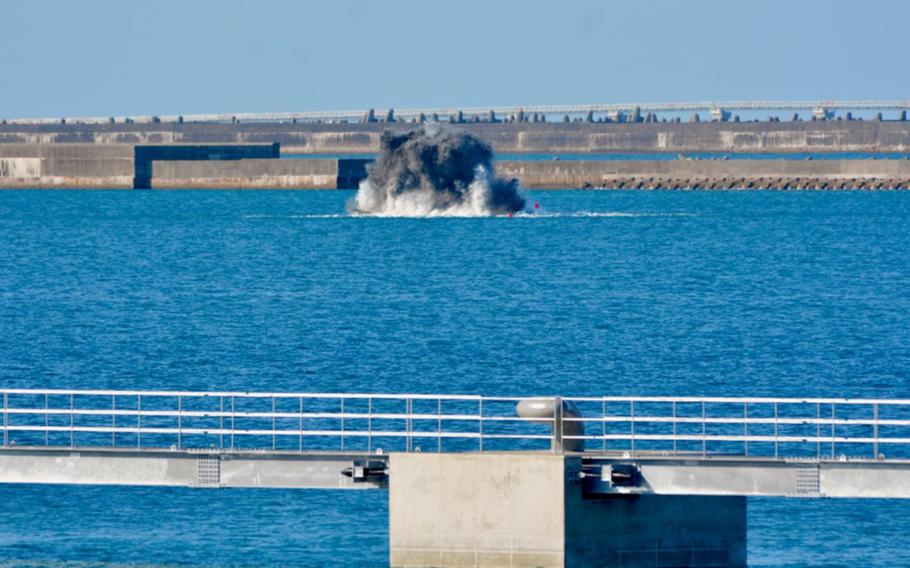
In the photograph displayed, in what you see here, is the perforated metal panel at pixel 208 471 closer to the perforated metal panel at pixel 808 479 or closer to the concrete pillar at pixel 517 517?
the concrete pillar at pixel 517 517

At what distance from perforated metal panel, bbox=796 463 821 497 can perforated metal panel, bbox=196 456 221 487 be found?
821 cm

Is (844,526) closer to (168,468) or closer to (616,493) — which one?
(616,493)

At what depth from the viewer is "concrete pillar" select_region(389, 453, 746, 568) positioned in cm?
2911

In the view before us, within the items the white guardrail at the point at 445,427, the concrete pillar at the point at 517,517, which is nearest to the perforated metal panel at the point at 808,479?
the concrete pillar at the point at 517,517

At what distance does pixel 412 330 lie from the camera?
68625 mm

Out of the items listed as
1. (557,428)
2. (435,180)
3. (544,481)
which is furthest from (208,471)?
(435,180)

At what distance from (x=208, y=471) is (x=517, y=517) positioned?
489 cm

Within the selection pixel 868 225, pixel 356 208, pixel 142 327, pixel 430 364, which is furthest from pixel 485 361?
pixel 356 208

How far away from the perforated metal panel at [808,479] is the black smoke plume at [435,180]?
A: 109 meters

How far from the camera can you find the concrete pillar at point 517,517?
29.1m

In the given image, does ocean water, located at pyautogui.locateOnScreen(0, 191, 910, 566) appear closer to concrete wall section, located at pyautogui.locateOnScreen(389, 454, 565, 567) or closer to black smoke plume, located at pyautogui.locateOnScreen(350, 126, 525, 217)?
concrete wall section, located at pyautogui.locateOnScreen(389, 454, 565, 567)

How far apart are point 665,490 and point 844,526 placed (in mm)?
7474

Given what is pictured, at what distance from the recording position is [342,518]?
1443 inches

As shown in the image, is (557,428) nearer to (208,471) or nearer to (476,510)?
(476,510)
